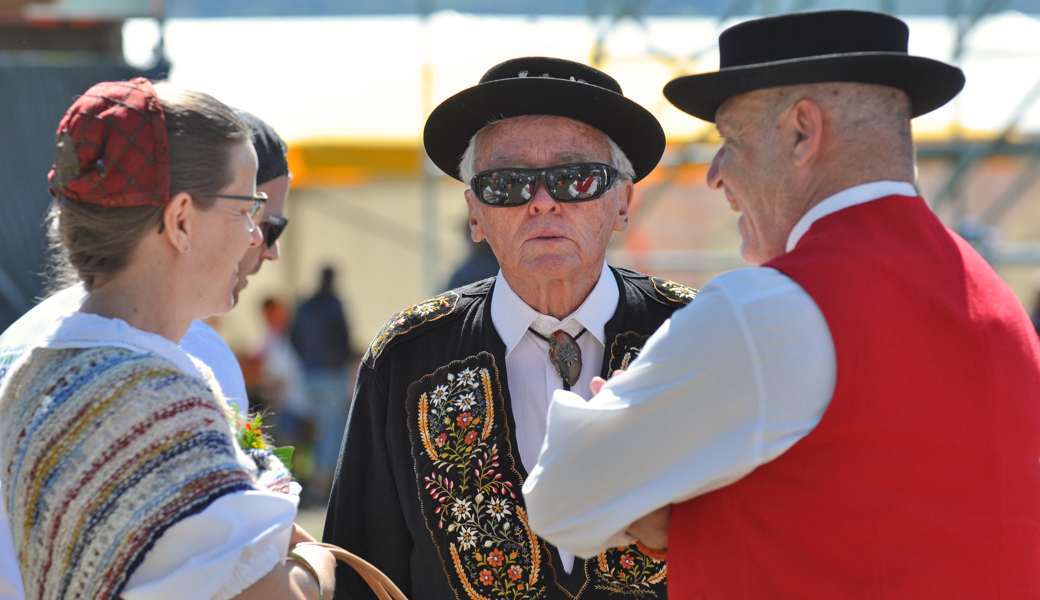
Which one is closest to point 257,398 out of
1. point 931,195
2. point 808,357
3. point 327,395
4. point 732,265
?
point 327,395

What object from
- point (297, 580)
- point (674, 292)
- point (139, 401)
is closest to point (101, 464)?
point (139, 401)

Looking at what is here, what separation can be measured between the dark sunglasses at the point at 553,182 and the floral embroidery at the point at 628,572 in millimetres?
856

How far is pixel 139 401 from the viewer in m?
1.46

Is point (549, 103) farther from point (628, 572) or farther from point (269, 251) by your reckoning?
point (628, 572)

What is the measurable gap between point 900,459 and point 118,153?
133cm

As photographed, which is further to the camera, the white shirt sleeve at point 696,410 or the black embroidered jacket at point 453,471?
the black embroidered jacket at point 453,471

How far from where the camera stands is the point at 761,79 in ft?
5.39

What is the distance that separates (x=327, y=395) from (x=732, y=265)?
4.04m

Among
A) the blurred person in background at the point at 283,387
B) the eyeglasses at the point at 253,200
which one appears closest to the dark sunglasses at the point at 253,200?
the eyeglasses at the point at 253,200

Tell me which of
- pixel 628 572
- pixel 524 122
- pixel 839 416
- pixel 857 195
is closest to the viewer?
pixel 839 416

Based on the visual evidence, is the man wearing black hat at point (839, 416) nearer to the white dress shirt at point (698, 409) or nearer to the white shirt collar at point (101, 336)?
the white dress shirt at point (698, 409)

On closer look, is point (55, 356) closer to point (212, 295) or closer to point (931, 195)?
point (212, 295)

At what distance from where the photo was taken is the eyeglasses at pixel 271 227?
266cm

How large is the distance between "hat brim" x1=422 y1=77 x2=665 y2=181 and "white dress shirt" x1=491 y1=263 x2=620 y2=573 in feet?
1.35
